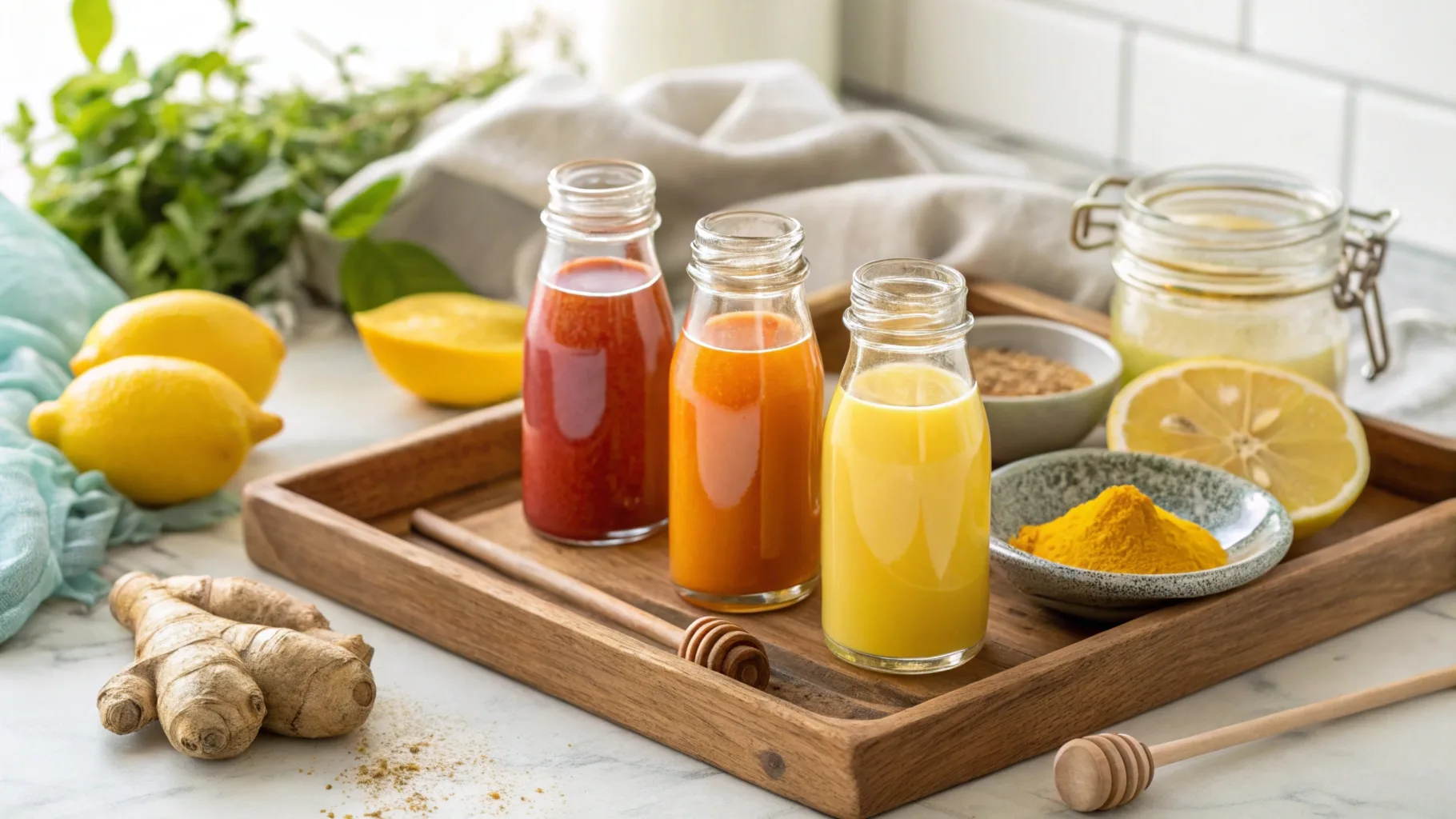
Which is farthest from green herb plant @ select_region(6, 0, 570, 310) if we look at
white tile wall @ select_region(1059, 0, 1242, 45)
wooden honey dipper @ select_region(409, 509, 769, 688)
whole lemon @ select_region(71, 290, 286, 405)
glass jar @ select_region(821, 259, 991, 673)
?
white tile wall @ select_region(1059, 0, 1242, 45)

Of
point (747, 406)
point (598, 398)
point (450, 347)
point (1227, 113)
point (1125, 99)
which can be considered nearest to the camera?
point (747, 406)

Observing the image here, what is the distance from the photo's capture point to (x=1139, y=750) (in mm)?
778

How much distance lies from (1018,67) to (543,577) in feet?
3.40

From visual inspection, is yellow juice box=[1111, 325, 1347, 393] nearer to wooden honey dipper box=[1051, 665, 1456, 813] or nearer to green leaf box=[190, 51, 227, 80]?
wooden honey dipper box=[1051, 665, 1456, 813]

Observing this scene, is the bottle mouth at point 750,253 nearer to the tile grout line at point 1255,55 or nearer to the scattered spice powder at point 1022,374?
the scattered spice powder at point 1022,374

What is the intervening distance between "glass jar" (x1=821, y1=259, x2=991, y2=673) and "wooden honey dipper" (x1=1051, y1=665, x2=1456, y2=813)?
0.10 metres

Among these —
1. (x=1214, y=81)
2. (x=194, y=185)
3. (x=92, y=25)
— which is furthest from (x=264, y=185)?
(x=1214, y=81)

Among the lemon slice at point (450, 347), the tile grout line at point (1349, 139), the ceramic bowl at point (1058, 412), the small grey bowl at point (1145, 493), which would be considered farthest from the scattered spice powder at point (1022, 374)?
the tile grout line at point (1349, 139)

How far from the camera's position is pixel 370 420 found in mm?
1275

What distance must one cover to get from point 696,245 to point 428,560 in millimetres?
235

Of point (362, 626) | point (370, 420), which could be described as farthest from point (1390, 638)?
point (370, 420)

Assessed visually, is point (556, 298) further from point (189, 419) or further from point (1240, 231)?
point (1240, 231)

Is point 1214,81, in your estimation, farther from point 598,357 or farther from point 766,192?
point 598,357

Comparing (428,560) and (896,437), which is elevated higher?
(896,437)
